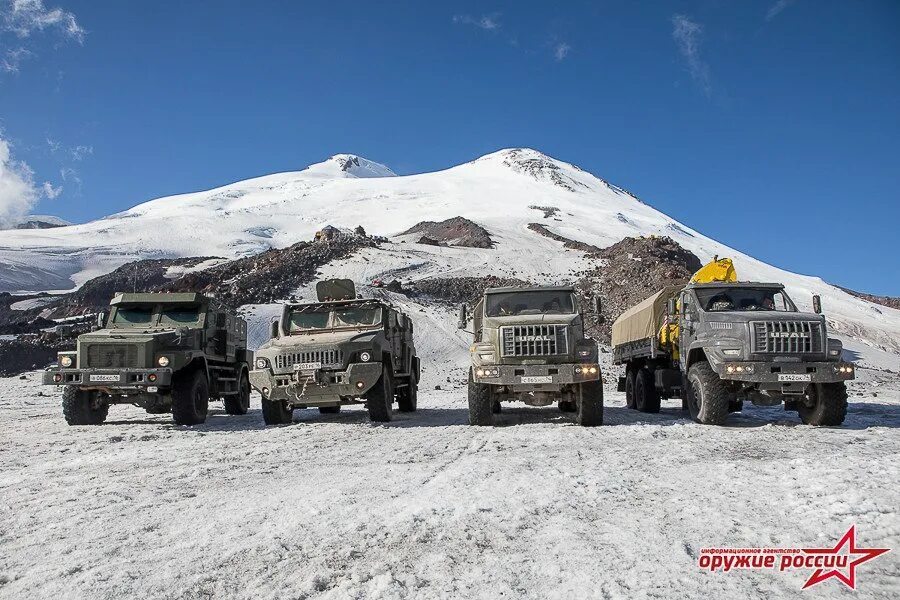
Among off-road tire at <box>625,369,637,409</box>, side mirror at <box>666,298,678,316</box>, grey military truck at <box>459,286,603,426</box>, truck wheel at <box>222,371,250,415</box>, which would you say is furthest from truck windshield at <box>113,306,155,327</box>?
off-road tire at <box>625,369,637,409</box>

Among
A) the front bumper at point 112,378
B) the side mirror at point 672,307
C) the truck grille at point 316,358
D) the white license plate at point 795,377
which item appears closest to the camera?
the white license plate at point 795,377

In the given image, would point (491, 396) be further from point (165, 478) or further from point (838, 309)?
point (838, 309)

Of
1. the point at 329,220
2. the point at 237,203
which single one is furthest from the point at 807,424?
the point at 237,203

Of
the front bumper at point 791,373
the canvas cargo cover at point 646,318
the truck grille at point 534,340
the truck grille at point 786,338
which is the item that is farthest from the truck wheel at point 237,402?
the truck grille at point 786,338

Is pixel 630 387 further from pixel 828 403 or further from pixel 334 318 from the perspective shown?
pixel 334 318

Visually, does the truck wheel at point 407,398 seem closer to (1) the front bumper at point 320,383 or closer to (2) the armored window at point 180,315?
(1) the front bumper at point 320,383

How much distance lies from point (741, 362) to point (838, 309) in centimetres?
5390

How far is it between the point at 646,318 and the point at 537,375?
4803mm

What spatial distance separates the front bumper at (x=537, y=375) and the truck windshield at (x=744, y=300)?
8.32 feet

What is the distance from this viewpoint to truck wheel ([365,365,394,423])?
1083 cm

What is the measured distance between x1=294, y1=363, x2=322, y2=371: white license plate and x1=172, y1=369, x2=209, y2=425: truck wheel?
2266 mm

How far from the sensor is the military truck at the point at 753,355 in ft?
30.9

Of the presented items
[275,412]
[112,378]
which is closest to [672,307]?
[275,412]

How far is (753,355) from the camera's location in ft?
31.2
